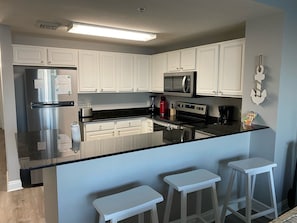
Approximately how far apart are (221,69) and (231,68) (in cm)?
16

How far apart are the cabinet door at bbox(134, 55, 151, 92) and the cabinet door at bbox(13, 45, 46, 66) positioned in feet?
5.44

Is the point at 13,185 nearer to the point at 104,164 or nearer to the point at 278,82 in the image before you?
the point at 104,164

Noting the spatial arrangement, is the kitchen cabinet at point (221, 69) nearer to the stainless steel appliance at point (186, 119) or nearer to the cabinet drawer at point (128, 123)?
the stainless steel appliance at point (186, 119)

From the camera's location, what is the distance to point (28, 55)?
3533mm

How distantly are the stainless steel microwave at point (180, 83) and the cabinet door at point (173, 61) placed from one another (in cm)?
12

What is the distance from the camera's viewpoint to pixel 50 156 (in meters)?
1.64

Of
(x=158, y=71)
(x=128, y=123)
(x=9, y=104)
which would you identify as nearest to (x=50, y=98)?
(x=9, y=104)

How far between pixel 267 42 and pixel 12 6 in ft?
8.79

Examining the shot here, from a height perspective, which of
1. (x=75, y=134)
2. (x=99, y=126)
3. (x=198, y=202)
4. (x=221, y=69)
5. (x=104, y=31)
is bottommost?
(x=198, y=202)

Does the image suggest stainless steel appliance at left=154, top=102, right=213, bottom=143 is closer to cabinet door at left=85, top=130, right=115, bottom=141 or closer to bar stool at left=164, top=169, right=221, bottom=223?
cabinet door at left=85, top=130, right=115, bottom=141

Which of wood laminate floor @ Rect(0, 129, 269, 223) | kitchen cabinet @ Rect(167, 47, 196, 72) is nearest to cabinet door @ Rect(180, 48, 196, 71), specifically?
kitchen cabinet @ Rect(167, 47, 196, 72)

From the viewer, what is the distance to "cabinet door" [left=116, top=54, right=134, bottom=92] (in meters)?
4.32

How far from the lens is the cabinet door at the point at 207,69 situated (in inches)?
127

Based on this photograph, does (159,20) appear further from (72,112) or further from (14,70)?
(14,70)
